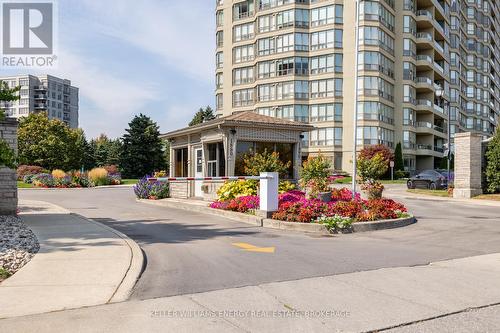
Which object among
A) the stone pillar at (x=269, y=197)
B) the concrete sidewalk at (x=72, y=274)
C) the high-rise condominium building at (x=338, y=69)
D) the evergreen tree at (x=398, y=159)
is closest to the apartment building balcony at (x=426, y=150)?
the high-rise condominium building at (x=338, y=69)

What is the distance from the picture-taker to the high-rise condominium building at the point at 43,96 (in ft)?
487

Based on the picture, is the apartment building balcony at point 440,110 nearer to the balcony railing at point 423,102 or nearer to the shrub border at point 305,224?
the balcony railing at point 423,102

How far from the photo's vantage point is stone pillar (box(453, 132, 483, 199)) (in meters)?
27.1

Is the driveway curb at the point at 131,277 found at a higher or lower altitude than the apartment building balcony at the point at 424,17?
lower

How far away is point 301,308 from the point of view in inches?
219

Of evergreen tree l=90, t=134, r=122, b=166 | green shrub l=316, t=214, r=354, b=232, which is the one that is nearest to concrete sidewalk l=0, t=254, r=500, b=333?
green shrub l=316, t=214, r=354, b=232

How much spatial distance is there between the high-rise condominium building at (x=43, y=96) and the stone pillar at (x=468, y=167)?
458 ft

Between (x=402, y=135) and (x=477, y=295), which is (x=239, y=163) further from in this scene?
(x=402, y=135)

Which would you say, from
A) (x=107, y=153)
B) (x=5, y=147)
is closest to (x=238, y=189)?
(x=5, y=147)

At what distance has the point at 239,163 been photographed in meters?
19.7

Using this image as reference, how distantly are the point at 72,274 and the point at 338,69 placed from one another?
53720 mm

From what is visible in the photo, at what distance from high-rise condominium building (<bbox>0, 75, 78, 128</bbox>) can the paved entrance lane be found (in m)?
145

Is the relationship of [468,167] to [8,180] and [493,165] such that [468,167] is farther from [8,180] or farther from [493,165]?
[8,180]

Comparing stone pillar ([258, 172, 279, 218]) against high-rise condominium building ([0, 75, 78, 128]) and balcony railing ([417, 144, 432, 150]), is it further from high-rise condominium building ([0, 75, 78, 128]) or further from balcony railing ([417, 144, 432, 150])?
high-rise condominium building ([0, 75, 78, 128])
